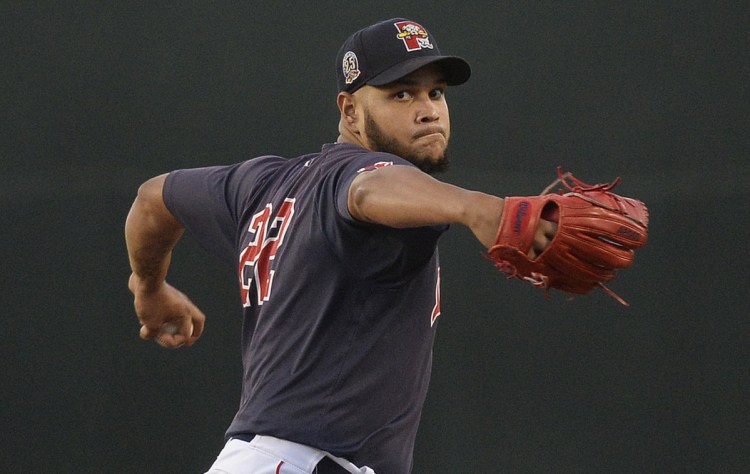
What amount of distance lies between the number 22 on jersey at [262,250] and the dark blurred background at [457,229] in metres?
1.63

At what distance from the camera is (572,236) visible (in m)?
1.63

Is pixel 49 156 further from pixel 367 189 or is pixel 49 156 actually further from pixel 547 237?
pixel 547 237

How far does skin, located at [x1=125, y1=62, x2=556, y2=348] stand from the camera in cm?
165

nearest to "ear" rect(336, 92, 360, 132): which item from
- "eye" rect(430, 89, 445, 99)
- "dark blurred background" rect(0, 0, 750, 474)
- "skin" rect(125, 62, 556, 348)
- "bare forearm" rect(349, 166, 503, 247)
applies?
"skin" rect(125, 62, 556, 348)

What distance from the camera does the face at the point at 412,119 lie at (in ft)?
7.74

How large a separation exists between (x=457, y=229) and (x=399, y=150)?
1.61 meters

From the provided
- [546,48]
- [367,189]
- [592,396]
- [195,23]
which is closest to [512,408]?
[592,396]

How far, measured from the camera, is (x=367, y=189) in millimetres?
1784

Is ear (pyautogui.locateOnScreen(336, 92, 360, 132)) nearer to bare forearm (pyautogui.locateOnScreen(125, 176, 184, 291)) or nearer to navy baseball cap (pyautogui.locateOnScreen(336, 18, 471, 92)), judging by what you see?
navy baseball cap (pyautogui.locateOnScreen(336, 18, 471, 92))

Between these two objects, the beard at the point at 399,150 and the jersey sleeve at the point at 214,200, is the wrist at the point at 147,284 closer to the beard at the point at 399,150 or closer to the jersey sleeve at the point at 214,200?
the jersey sleeve at the point at 214,200

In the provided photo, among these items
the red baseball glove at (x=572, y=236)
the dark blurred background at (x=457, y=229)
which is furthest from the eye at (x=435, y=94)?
the dark blurred background at (x=457, y=229)

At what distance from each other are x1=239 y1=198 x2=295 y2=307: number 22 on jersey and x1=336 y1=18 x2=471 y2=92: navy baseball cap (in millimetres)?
374

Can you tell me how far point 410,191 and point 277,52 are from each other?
2452 millimetres

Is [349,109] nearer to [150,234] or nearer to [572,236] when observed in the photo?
[150,234]
